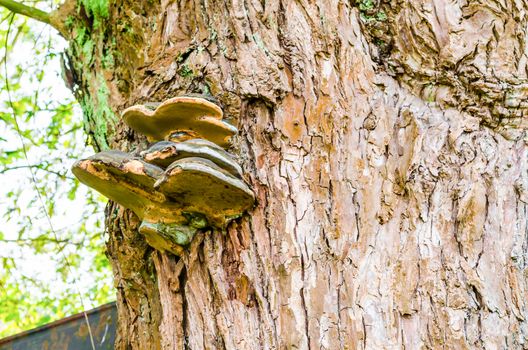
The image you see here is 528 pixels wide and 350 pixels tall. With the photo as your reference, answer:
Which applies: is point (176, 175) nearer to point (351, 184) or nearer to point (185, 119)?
point (185, 119)

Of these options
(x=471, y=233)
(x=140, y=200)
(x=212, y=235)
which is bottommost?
(x=471, y=233)

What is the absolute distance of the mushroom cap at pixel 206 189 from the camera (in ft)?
4.69

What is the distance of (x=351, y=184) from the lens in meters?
1.56

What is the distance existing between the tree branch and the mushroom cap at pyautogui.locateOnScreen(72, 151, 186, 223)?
1.22 m

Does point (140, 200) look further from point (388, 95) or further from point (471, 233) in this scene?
point (471, 233)

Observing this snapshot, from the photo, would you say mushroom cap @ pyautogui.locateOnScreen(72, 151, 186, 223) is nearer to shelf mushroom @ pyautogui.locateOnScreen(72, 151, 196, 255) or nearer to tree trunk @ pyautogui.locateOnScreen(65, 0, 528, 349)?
shelf mushroom @ pyautogui.locateOnScreen(72, 151, 196, 255)

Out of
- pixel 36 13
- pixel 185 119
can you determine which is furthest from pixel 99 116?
pixel 36 13

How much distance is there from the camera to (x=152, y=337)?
68.8 inches

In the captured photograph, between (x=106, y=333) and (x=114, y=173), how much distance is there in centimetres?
135

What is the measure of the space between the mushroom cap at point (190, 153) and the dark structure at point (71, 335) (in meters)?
1.35

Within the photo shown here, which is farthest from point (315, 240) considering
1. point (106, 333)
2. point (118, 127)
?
point (106, 333)

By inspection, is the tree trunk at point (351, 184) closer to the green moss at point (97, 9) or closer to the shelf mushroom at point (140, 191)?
the shelf mushroom at point (140, 191)

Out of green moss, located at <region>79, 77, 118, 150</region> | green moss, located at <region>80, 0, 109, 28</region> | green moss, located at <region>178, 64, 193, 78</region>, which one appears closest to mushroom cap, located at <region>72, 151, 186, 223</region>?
green moss, located at <region>178, 64, 193, 78</region>

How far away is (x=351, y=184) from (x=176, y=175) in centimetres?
47
